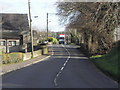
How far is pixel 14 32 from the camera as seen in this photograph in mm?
63125

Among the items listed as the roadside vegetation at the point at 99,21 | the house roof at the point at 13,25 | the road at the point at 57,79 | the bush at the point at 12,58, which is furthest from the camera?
the house roof at the point at 13,25

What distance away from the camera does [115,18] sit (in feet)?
96.3

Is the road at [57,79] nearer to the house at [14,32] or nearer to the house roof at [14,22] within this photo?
the house at [14,32]

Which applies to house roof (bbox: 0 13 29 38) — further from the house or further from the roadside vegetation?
the roadside vegetation

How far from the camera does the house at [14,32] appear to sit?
58375mm

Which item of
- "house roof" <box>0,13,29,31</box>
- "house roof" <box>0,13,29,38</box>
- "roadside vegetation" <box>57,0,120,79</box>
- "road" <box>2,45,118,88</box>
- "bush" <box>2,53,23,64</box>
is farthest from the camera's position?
"house roof" <box>0,13,29,31</box>

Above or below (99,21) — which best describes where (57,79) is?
below

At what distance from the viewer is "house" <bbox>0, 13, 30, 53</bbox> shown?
192 ft

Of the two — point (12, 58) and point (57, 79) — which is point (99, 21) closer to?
point (12, 58)

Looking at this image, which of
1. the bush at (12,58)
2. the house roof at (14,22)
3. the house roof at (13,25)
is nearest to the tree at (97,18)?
the bush at (12,58)

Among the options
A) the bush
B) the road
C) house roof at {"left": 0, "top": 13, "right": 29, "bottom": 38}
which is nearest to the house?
house roof at {"left": 0, "top": 13, "right": 29, "bottom": 38}

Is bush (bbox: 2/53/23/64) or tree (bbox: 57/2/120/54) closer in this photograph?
bush (bbox: 2/53/23/64)

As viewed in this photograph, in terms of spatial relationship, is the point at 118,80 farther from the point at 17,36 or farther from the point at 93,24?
the point at 17,36

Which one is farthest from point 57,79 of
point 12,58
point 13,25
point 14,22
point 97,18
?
point 14,22
